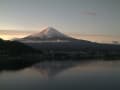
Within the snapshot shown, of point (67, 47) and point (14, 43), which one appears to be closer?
point (14, 43)

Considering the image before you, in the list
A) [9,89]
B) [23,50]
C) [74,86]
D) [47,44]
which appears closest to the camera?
[9,89]

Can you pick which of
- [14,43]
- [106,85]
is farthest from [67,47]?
[106,85]

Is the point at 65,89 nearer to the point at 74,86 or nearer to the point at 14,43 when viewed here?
the point at 74,86

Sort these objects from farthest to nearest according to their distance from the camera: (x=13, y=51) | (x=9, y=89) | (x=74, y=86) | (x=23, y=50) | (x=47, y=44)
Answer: (x=47, y=44)
(x=23, y=50)
(x=13, y=51)
(x=74, y=86)
(x=9, y=89)

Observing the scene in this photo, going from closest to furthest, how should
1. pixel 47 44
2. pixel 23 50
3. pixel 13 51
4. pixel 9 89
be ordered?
pixel 9 89, pixel 13 51, pixel 23 50, pixel 47 44

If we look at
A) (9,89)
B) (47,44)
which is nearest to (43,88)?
(9,89)

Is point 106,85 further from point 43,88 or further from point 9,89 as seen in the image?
point 9,89

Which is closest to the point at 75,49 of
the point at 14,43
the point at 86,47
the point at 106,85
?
the point at 86,47

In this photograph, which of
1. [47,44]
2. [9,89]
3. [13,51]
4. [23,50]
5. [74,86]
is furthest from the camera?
[47,44]
